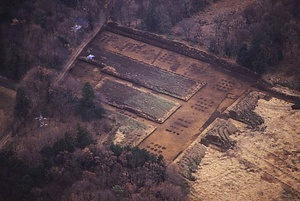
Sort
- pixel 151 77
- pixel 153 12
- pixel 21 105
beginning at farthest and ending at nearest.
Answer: pixel 153 12 < pixel 151 77 < pixel 21 105

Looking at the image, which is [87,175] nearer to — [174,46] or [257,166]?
[257,166]

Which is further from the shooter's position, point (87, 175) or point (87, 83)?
point (87, 83)

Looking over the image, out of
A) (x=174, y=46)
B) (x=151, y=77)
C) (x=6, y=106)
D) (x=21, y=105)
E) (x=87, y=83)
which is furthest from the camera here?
(x=174, y=46)

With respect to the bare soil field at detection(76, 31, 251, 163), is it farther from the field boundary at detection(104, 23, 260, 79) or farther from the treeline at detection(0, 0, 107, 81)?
the treeline at detection(0, 0, 107, 81)

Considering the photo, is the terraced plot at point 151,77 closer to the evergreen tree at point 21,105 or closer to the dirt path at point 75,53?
the dirt path at point 75,53

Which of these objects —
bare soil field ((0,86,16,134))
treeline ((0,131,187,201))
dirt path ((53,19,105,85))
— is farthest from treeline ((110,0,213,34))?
treeline ((0,131,187,201))

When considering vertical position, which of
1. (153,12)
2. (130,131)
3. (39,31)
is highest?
(153,12)

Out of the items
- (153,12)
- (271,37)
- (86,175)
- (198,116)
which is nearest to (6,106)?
(86,175)

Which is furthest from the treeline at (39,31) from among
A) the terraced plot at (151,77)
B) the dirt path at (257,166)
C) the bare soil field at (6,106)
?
the dirt path at (257,166)
